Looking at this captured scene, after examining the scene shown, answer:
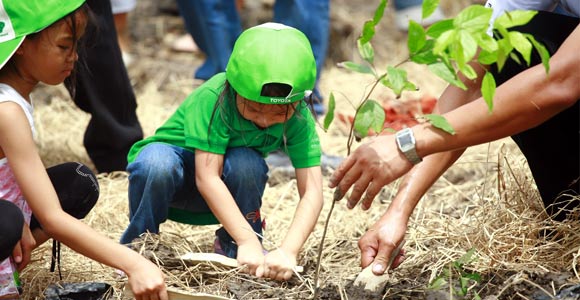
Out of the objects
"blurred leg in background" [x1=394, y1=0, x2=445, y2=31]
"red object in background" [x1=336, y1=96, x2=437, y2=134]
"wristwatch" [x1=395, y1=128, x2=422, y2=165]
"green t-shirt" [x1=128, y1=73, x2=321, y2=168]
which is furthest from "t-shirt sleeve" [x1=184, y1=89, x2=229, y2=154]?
"blurred leg in background" [x1=394, y1=0, x2=445, y2=31]

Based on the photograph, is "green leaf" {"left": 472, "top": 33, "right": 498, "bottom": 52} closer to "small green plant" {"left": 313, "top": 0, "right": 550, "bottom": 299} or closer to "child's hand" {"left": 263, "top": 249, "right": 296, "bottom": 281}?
"small green plant" {"left": 313, "top": 0, "right": 550, "bottom": 299}

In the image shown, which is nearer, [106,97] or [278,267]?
[278,267]

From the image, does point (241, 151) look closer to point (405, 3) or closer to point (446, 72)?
point (446, 72)

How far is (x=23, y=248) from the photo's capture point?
271cm

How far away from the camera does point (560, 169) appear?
292 centimetres

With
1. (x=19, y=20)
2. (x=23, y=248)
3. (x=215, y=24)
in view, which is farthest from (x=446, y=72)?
(x=215, y=24)

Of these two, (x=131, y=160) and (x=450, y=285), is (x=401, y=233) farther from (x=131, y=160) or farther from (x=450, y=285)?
(x=131, y=160)

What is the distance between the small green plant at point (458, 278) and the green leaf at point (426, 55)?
24.7 inches

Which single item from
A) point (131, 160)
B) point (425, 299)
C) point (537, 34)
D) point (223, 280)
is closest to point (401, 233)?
point (425, 299)

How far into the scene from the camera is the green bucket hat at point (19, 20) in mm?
2623

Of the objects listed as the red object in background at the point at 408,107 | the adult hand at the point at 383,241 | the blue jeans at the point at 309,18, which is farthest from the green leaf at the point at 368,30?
the red object in background at the point at 408,107

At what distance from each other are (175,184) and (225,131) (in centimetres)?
22

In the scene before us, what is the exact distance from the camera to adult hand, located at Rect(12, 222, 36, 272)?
8.83ft

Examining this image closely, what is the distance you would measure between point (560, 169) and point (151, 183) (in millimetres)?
1206
